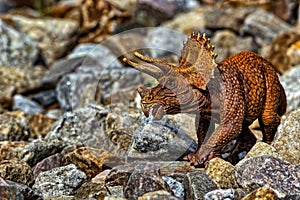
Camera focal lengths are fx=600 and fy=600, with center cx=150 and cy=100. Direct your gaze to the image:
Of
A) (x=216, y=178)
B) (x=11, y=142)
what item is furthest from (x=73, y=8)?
(x=216, y=178)

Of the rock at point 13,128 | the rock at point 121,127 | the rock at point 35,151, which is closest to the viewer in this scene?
the rock at point 35,151

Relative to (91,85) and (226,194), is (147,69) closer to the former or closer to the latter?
(226,194)

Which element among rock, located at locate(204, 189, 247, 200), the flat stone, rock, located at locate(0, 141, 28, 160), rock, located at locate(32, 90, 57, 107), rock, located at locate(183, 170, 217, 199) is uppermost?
the flat stone

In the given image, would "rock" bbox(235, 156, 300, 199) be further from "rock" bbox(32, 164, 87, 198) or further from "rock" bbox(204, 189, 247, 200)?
"rock" bbox(32, 164, 87, 198)

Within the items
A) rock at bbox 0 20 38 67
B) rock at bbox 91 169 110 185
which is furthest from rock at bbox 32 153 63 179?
rock at bbox 0 20 38 67

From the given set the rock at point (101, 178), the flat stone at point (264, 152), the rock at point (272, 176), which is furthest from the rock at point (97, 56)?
the rock at point (272, 176)

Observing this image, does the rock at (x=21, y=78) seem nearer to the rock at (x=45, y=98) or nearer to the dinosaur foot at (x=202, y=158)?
the rock at (x=45, y=98)
